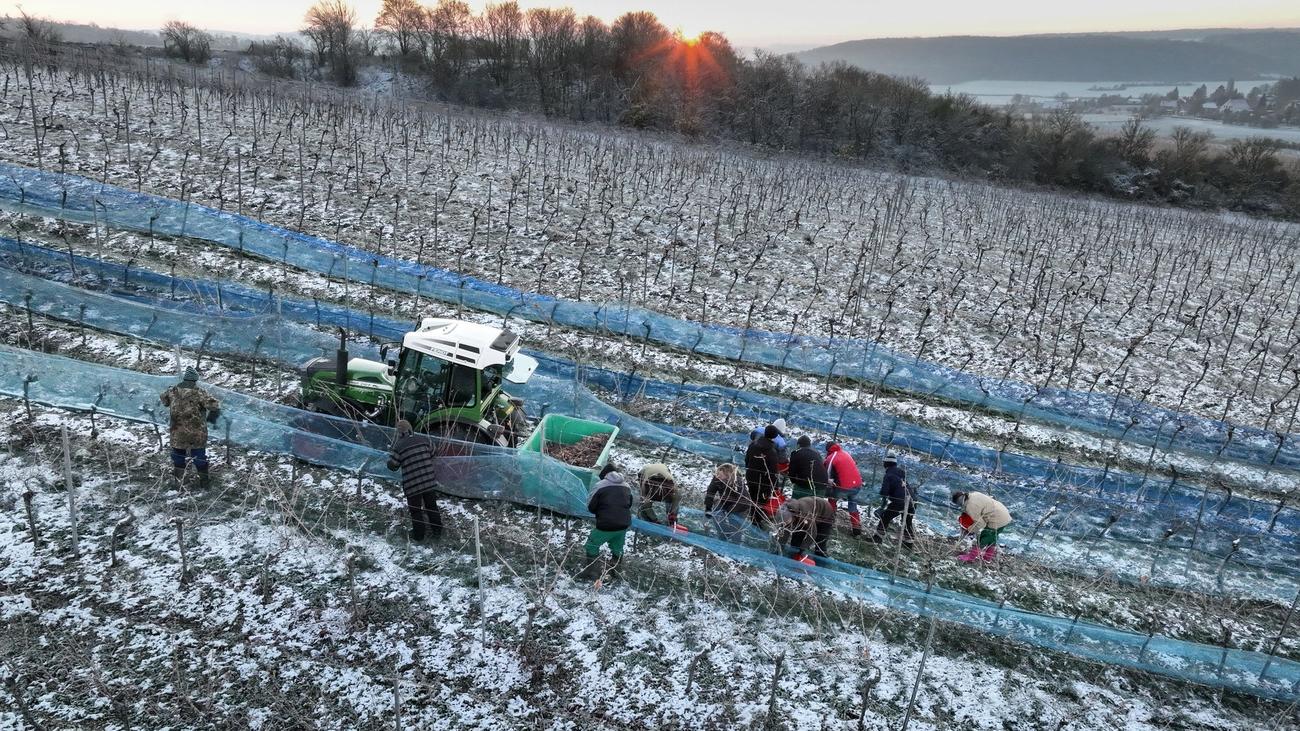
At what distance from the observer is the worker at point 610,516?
21.2ft

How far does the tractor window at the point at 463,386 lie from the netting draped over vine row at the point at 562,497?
0.65 m

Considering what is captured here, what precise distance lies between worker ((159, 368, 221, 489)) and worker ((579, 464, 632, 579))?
3.91 meters

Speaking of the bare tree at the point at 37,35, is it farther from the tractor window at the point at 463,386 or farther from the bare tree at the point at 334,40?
the tractor window at the point at 463,386

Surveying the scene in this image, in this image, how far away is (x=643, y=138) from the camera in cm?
3662

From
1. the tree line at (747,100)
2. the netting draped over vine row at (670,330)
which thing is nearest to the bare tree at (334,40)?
the tree line at (747,100)

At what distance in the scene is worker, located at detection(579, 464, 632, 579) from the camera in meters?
6.47

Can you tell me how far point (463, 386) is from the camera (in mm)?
7605

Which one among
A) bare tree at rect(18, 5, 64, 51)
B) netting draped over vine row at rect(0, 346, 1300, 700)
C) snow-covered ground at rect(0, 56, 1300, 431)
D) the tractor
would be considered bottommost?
netting draped over vine row at rect(0, 346, 1300, 700)

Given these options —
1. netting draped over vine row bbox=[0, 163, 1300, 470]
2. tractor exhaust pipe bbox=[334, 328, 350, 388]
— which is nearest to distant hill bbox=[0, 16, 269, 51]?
netting draped over vine row bbox=[0, 163, 1300, 470]

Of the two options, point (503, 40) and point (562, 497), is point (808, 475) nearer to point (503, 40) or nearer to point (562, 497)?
point (562, 497)

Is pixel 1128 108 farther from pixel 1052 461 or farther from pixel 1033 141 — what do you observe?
pixel 1052 461

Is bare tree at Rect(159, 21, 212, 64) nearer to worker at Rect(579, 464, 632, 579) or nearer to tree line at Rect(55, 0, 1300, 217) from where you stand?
tree line at Rect(55, 0, 1300, 217)

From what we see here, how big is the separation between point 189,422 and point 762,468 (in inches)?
225

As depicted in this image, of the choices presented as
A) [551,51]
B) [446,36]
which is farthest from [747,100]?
[446,36]
